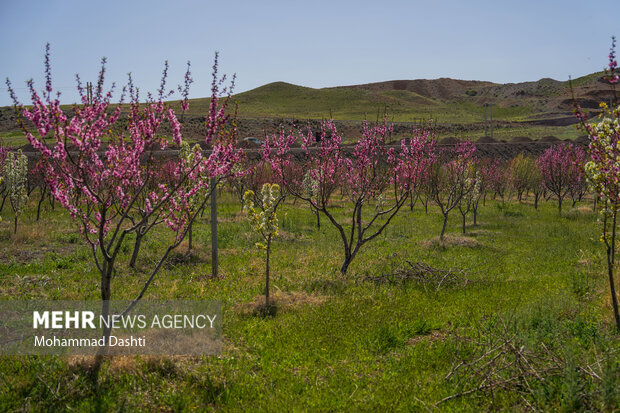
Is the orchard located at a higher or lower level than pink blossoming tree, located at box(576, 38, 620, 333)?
lower

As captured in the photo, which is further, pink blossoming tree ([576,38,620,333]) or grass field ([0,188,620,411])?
pink blossoming tree ([576,38,620,333])

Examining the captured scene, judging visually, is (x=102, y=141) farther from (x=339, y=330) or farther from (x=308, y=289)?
(x=308, y=289)

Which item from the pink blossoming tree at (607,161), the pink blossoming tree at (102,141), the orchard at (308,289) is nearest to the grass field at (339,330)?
the orchard at (308,289)

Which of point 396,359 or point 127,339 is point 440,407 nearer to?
point 396,359

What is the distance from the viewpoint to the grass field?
5.18 m

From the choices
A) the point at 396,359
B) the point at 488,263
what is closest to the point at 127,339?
the point at 396,359

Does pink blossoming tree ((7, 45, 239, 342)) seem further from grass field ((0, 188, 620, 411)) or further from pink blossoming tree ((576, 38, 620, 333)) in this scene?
pink blossoming tree ((576, 38, 620, 333))

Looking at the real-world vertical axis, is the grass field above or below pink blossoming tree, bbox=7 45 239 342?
below

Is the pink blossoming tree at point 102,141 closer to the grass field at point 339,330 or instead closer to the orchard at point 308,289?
the orchard at point 308,289

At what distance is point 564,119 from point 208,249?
10740 cm

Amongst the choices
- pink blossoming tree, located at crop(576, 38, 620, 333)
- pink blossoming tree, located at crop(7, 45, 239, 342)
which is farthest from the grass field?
pink blossoming tree, located at crop(576, 38, 620, 333)

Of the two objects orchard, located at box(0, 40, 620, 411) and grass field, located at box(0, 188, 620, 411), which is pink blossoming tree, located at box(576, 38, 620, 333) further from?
grass field, located at box(0, 188, 620, 411)

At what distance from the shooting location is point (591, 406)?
4.62 m

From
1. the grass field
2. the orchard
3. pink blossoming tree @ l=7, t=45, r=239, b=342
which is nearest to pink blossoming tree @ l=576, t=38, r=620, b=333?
the orchard
